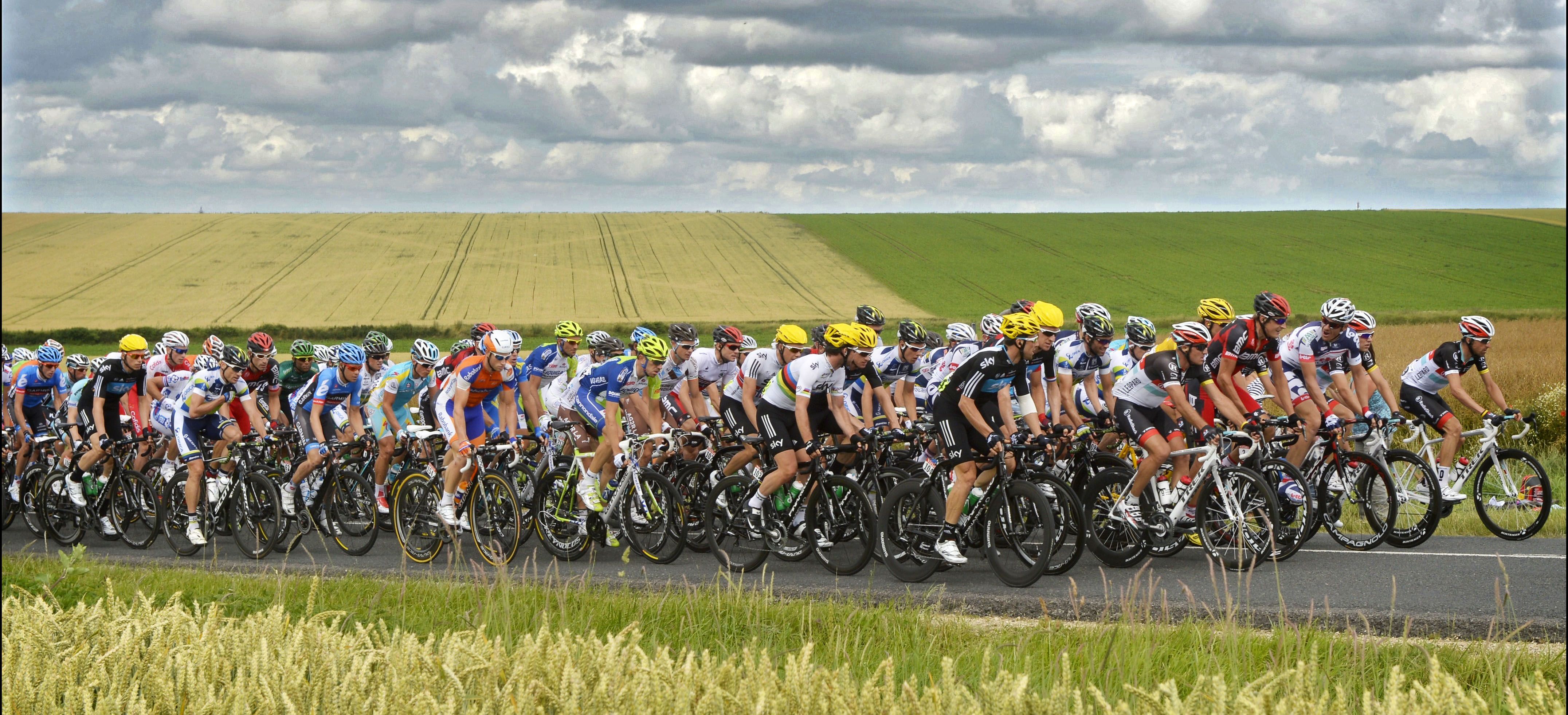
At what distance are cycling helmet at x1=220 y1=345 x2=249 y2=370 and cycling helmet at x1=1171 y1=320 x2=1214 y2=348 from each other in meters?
8.05

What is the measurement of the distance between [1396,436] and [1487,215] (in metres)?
60.8

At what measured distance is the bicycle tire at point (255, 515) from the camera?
1119 cm

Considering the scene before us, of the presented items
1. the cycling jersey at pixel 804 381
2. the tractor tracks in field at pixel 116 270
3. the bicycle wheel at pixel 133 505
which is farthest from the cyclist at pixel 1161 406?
the tractor tracks in field at pixel 116 270

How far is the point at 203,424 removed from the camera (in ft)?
39.7

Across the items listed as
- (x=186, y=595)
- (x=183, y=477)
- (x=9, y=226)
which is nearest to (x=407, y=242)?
(x=9, y=226)

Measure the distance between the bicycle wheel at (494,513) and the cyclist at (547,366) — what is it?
1005mm

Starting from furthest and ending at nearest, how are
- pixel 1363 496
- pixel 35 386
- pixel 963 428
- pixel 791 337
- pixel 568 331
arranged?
1. pixel 35 386
2. pixel 568 331
3. pixel 791 337
4. pixel 1363 496
5. pixel 963 428

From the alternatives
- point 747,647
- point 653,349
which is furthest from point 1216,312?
point 747,647

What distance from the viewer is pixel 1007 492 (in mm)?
8430

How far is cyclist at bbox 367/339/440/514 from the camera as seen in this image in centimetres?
1099

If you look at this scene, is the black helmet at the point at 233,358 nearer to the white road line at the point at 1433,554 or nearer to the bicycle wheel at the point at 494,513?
the bicycle wheel at the point at 494,513

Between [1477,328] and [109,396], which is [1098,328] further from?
[109,396]

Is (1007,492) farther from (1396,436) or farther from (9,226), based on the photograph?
(9,226)

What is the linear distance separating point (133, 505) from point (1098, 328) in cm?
968
